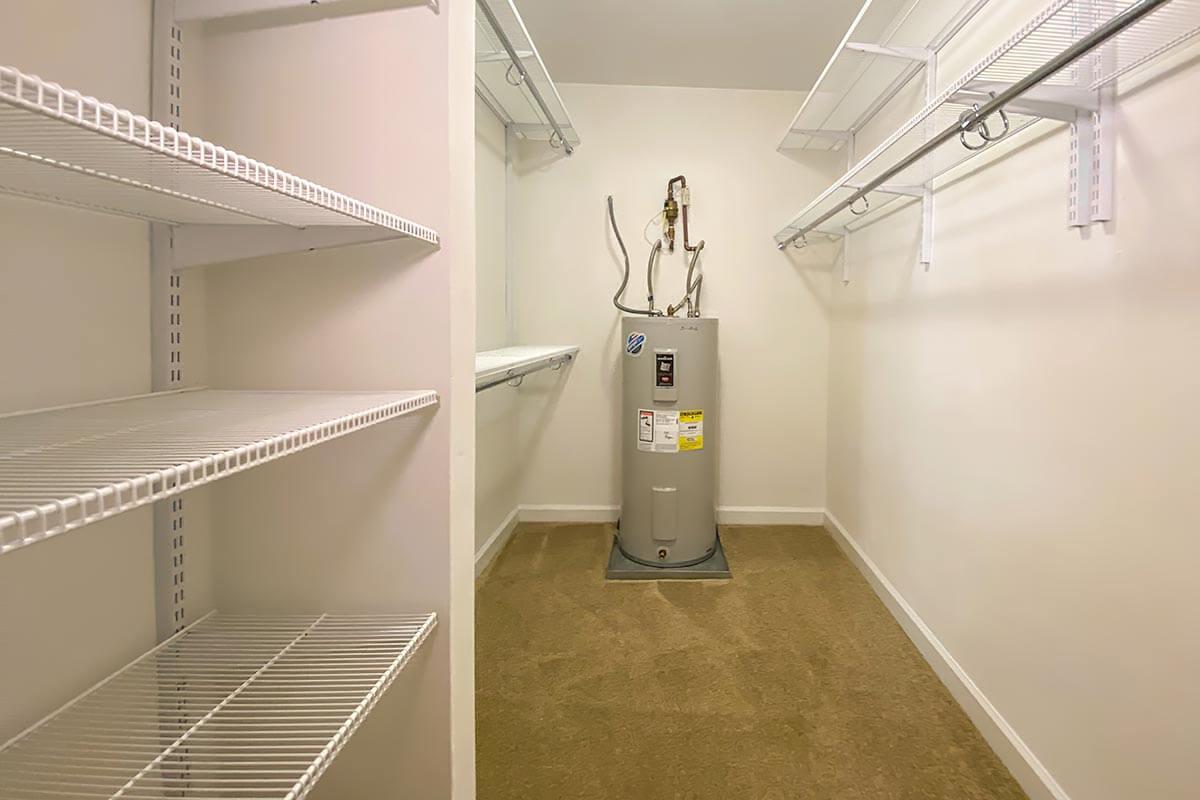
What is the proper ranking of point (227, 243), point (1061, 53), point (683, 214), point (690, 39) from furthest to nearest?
1. point (683, 214)
2. point (690, 39)
3. point (1061, 53)
4. point (227, 243)

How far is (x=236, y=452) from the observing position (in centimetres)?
58

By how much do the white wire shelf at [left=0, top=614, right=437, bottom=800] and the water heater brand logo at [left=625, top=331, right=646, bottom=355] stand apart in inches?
72.5

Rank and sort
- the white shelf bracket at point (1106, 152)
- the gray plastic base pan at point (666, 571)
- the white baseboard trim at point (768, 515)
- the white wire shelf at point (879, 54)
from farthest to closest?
the white baseboard trim at point (768, 515), the gray plastic base pan at point (666, 571), the white wire shelf at point (879, 54), the white shelf bracket at point (1106, 152)

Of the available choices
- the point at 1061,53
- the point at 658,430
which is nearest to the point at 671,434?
the point at 658,430

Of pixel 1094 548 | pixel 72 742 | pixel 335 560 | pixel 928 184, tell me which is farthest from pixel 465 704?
pixel 928 184

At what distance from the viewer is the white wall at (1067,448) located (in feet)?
3.44

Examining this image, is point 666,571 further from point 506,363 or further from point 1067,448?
point 1067,448

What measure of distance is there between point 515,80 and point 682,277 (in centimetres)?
132

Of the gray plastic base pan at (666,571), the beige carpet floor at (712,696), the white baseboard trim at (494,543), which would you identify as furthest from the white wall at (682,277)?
the beige carpet floor at (712,696)

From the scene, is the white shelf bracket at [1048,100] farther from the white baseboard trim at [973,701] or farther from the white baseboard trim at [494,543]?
the white baseboard trim at [494,543]

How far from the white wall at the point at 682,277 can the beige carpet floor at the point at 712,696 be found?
0.78 metres

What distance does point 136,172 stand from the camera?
0.65 m

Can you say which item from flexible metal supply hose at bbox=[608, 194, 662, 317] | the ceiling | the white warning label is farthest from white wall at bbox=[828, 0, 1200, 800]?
flexible metal supply hose at bbox=[608, 194, 662, 317]

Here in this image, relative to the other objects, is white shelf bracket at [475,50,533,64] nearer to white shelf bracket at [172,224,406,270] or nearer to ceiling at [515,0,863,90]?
ceiling at [515,0,863,90]
